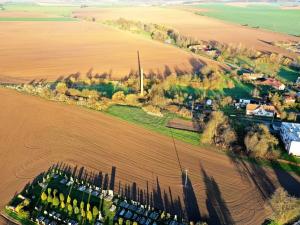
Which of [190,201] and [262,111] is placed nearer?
[190,201]

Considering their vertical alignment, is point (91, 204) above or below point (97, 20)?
below

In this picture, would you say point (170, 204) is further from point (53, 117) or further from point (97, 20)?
point (97, 20)

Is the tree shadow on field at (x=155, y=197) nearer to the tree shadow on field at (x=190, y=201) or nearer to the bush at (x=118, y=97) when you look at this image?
the tree shadow on field at (x=190, y=201)

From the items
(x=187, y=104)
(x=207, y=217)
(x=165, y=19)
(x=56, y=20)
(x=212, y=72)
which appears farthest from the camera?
(x=165, y=19)

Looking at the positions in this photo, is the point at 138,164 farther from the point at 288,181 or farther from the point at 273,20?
the point at 273,20

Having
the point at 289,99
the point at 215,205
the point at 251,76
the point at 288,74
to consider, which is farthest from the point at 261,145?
the point at 288,74

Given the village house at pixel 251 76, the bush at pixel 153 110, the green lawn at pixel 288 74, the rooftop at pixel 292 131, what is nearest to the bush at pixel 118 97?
the bush at pixel 153 110

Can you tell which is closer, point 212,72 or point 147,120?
point 147,120

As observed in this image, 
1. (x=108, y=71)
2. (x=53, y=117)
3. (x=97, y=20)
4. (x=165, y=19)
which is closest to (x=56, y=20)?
(x=97, y=20)
